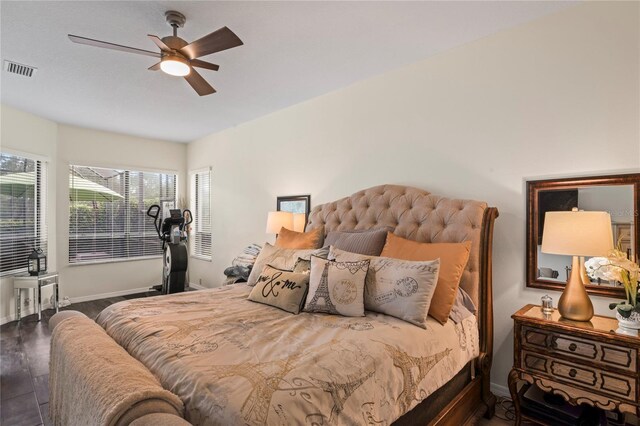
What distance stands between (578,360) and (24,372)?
13.4ft

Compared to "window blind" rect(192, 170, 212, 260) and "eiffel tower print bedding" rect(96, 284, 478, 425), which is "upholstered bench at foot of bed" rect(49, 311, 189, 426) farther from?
"window blind" rect(192, 170, 212, 260)

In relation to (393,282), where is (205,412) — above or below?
below

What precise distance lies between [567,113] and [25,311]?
624 cm

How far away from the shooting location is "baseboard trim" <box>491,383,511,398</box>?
7.70 feet

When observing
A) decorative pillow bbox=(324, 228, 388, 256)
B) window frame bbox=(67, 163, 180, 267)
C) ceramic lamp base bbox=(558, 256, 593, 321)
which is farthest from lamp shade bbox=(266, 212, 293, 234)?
window frame bbox=(67, 163, 180, 267)

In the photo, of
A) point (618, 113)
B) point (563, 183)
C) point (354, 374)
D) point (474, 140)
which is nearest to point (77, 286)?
point (354, 374)

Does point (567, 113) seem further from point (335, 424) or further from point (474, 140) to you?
point (335, 424)

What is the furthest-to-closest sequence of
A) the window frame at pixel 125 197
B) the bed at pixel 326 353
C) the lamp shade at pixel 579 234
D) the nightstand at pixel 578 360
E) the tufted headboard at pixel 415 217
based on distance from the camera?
1. the window frame at pixel 125 197
2. the tufted headboard at pixel 415 217
3. the lamp shade at pixel 579 234
4. the nightstand at pixel 578 360
5. the bed at pixel 326 353

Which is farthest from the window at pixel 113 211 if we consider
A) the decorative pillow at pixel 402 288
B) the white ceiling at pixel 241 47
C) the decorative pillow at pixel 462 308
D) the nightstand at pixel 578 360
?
the nightstand at pixel 578 360

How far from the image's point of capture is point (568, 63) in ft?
7.14

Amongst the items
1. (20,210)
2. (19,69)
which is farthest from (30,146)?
(19,69)

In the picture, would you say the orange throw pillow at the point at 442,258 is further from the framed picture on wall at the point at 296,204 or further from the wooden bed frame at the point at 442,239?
the framed picture on wall at the point at 296,204

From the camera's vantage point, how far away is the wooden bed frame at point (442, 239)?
71.4 inches

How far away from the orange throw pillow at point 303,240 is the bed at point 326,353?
2.02 feet
